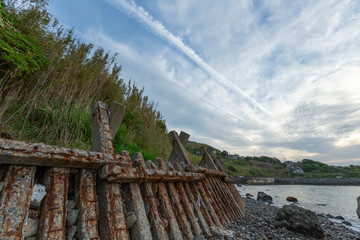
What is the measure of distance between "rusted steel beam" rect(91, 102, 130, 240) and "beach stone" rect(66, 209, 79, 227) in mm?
208

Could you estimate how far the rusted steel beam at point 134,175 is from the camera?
61.4 inches

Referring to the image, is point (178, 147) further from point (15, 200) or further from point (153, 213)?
point (15, 200)

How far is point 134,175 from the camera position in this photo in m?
1.76

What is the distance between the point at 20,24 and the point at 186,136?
3896mm

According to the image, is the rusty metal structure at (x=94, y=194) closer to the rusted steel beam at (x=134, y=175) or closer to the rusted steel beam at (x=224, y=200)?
the rusted steel beam at (x=134, y=175)

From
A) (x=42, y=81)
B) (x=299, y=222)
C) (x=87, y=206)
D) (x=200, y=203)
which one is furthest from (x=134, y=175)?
(x=299, y=222)

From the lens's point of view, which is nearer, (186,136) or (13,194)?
(13,194)

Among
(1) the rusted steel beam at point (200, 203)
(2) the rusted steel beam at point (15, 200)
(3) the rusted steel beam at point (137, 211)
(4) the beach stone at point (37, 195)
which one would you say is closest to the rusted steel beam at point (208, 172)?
(1) the rusted steel beam at point (200, 203)

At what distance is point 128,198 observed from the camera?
1.78 meters

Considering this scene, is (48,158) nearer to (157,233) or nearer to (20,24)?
(157,233)

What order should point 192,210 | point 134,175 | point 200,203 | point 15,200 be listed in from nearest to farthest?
1. point 15,200
2. point 134,175
3. point 192,210
4. point 200,203

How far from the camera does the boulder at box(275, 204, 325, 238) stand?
4160 mm

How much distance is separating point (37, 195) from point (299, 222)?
5.10 meters

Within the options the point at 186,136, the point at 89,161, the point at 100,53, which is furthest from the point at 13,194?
the point at 100,53
